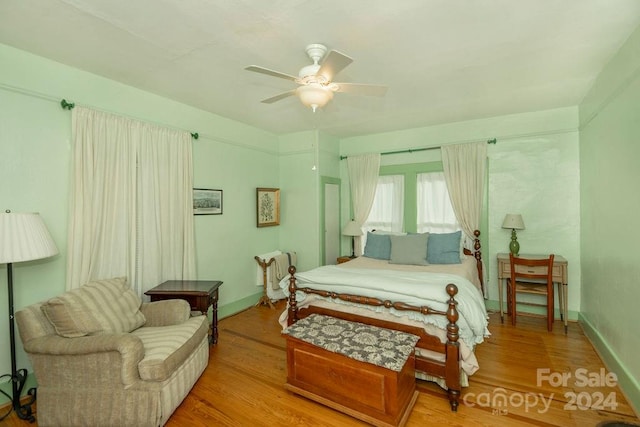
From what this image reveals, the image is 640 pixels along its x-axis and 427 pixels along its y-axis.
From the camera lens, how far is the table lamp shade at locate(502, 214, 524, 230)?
380 cm

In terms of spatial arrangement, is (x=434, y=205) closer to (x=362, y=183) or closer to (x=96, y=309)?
(x=362, y=183)

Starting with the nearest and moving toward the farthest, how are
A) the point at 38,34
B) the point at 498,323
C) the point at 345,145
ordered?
the point at 38,34
the point at 498,323
the point at 345,145

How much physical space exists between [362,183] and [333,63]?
3215 mm

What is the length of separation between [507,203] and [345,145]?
266 cm

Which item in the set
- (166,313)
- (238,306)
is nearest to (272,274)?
(238,306)

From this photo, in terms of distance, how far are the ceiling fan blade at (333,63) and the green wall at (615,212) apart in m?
2.04

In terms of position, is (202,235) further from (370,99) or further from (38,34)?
(370,99)

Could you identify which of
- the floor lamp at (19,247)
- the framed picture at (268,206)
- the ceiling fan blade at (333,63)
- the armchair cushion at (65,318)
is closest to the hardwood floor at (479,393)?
the floor lamp at (19,247)

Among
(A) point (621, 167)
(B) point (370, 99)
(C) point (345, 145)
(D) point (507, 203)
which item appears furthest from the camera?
(C) point (345, 145)

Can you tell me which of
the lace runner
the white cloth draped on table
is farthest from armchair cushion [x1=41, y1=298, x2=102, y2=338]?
the white cloth draped on table

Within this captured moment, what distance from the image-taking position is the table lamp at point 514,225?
3.80 metres

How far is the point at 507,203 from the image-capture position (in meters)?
4.10

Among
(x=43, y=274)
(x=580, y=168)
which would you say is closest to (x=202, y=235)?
(x=43, y=274)

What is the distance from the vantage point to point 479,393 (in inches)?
93.7
